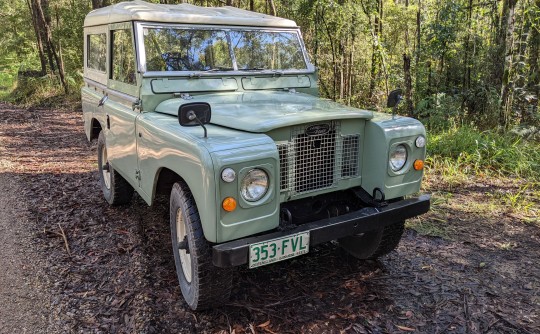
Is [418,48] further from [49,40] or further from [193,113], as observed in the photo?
[49,40]

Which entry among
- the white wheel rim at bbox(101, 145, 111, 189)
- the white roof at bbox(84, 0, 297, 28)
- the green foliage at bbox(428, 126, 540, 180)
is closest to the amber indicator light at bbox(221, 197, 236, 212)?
the white roof at bbox(84, 0, 297, 28)

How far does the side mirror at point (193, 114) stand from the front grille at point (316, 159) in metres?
0.53

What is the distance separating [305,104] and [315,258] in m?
1.37

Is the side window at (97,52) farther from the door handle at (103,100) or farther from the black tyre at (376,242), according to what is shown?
the black tyre at (376,242)

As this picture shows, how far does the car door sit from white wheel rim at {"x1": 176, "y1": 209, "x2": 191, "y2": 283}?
938 mm

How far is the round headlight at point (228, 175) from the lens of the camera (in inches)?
98.6

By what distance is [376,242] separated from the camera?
365cm

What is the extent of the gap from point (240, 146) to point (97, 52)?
11.8 feet

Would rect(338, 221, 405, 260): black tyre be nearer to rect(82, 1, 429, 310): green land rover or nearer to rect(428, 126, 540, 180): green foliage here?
rect(82, 1, 429, 310): green land rover

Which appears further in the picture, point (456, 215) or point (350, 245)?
point (456, 215)

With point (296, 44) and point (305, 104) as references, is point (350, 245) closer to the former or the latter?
point (305, 104)

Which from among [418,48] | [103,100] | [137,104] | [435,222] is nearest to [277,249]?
[137,104]

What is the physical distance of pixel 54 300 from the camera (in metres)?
3.34

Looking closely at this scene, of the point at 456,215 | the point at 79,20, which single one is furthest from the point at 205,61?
the point at 79,20
